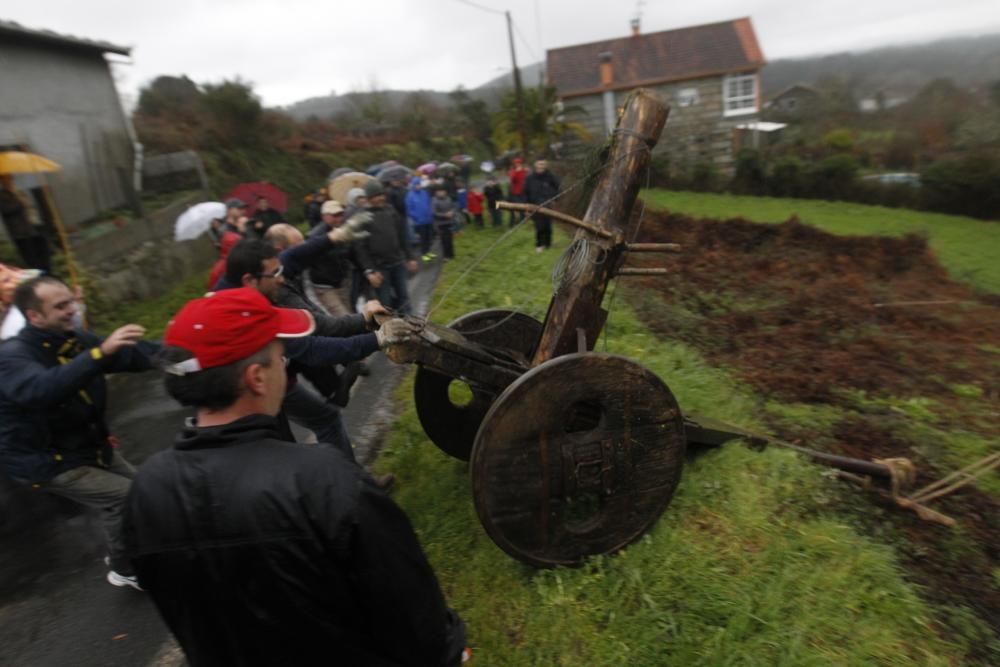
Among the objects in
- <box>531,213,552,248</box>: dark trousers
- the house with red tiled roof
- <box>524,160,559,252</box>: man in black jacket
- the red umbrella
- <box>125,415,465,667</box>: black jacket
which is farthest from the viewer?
the house with red tiled roof

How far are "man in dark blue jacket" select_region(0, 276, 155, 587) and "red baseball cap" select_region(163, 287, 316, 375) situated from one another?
4.57 ft

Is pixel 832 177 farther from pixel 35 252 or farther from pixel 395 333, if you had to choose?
pixel 35 252

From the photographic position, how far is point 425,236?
11.2 metres

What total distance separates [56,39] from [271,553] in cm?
1331

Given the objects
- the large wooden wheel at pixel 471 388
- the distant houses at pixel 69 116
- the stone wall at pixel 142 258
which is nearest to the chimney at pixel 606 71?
the distant houses at pixel 69 116

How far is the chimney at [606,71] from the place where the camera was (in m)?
27.8

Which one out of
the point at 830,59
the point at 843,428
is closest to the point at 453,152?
the point at 843,428

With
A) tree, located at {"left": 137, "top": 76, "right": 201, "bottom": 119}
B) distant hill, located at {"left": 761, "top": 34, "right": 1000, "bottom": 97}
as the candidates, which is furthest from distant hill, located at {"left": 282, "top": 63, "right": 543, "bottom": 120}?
distant hill, located at {"left": 761, "top": 34, "right": 1000, "bottom": 97}

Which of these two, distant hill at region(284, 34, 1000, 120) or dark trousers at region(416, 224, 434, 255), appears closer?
dark trousers at region(416, 224, 434, 255)

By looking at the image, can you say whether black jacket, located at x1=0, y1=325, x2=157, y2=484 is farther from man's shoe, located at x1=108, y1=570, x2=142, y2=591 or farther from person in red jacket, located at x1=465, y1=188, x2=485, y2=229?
person in red jacket, located at x1=465, y1=188, x2=485, y2=229

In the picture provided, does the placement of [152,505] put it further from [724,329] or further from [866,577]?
[724,329]

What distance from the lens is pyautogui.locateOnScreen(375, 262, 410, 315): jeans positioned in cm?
668

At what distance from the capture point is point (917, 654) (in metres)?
2.39

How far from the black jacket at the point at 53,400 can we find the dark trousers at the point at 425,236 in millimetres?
8173
